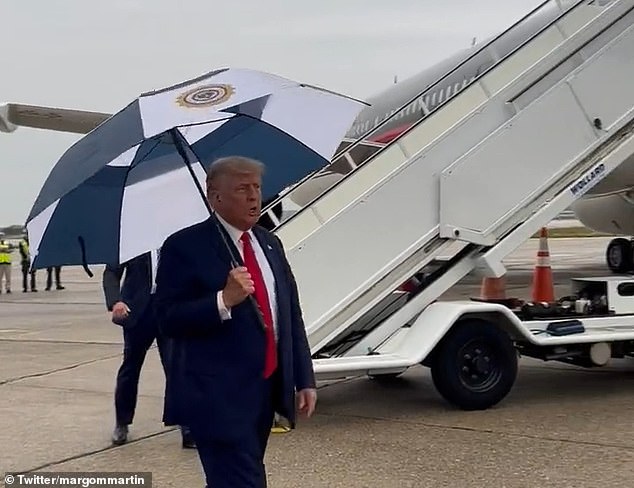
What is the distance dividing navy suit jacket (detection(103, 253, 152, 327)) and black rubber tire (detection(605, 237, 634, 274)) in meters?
15.6

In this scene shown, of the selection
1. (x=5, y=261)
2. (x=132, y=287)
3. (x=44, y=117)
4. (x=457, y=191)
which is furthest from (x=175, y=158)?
(x=5, y=261)

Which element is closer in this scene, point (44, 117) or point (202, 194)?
point (202, 194)

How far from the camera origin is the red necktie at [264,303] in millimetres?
3258

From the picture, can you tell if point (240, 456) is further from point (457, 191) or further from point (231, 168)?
point (457, 191)

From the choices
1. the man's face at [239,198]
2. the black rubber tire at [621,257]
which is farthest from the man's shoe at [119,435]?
the black rubber tire at [621,257]

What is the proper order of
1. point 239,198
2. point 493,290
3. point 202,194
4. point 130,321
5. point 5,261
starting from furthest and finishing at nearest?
1. point 5,261
2. point 493,290
3. point 130,321
4. point 202,194
5. point 239,198

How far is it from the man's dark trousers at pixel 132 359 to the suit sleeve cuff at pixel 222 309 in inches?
109

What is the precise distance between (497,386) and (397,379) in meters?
1.60

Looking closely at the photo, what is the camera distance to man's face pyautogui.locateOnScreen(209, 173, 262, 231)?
129 inches

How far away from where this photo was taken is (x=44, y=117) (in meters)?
19.8

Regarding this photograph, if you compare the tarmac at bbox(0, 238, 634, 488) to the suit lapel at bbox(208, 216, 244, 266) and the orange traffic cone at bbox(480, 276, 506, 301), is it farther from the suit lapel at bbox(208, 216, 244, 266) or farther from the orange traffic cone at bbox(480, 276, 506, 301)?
the suit lapel at bbox(208, 216, 244, 266)

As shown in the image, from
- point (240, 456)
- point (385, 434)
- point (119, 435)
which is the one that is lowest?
point (385, 434)

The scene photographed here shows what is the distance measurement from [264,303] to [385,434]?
279 centimetres

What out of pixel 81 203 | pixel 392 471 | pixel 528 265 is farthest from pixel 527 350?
pixel 528 265
